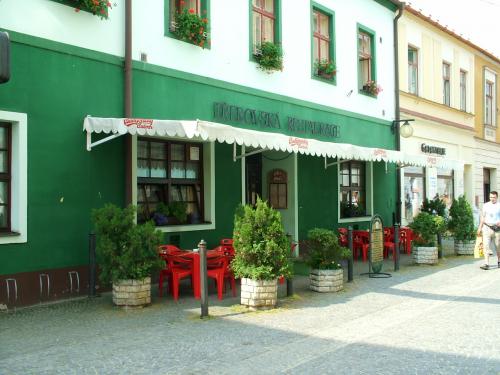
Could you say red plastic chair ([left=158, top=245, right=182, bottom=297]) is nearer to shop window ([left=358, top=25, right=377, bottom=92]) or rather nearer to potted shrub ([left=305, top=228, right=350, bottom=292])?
potted shrub ([left=305, top=228, right=350, bottom=292])

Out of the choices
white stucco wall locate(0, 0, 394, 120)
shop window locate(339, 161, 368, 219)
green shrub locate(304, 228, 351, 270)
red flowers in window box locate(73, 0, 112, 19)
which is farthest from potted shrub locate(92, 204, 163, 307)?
shop window locate(339, 161, 368, 219)

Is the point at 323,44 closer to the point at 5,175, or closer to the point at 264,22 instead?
the point at 264,22

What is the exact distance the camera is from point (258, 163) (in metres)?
14.1

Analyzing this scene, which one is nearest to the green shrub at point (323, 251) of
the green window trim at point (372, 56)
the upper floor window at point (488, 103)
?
the green window trim at point (372, 56)

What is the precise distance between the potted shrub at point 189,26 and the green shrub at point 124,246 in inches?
150

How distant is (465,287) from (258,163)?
595cm

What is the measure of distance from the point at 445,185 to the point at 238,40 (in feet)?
39.3

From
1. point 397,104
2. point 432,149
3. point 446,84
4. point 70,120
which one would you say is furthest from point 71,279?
point 446,84

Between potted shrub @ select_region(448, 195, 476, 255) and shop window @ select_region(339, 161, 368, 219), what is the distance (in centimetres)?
252

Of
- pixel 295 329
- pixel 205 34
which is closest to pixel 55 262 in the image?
pixel 295 329

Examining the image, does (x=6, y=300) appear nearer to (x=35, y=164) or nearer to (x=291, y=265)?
(x=35, y=164)

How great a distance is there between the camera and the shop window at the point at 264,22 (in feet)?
40.1

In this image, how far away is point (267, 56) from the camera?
12070 mm

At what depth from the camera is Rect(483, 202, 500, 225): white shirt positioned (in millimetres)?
12359
